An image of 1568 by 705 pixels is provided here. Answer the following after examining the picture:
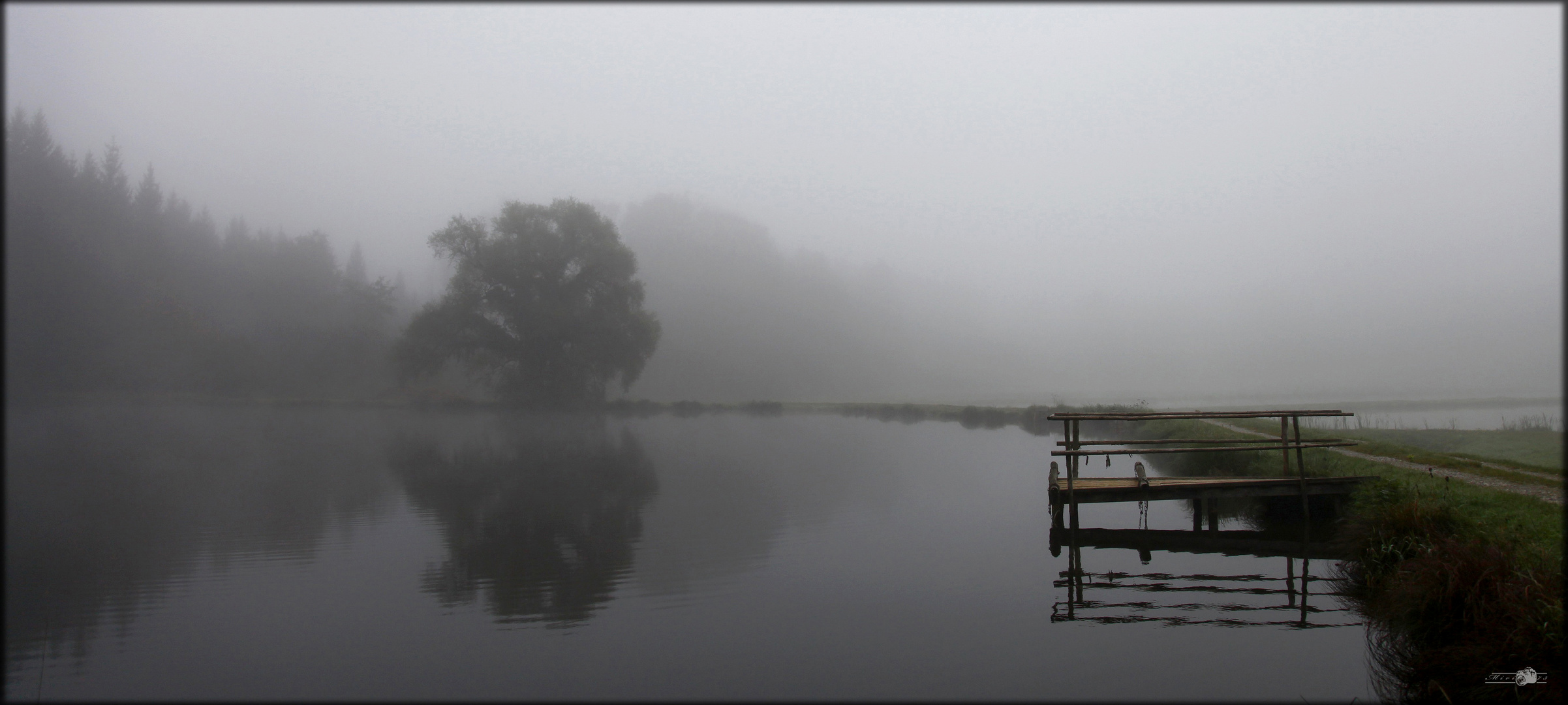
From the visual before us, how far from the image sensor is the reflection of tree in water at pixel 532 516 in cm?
959

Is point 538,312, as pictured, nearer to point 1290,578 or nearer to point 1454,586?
point 1290,578

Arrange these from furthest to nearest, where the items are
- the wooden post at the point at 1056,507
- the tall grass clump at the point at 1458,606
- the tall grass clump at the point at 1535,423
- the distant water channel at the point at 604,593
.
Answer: the tall grass clump at the point at 1535,423 < the wooden post at the point at 1056,507 < the distant water channel at the point at 604,593 < the tall grass clump at the point at 1458,606

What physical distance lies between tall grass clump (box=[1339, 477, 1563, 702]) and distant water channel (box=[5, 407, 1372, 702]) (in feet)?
1.44

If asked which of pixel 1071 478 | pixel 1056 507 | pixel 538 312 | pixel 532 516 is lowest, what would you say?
pixel 532 516

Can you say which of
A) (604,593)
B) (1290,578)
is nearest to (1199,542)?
(1290,578)

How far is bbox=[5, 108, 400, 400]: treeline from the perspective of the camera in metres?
20.0

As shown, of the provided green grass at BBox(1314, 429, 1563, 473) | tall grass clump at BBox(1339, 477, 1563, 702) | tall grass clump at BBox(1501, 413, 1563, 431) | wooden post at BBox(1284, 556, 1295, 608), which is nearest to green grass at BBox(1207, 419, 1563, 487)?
green grass at BBox(1314, 429, 1563, 473)

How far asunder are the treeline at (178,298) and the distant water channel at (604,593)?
17.3 ft

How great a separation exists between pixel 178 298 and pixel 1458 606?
171 ft

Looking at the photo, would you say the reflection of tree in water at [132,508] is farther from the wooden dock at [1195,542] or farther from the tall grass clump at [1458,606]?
the wooden dock at [1195,542]

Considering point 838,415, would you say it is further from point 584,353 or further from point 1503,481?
point 1503,481

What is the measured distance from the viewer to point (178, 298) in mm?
39469

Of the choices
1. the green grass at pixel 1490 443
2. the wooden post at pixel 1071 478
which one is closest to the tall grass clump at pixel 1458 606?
the wooden post at pixel 1071 478

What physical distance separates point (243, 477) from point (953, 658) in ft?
70.2
